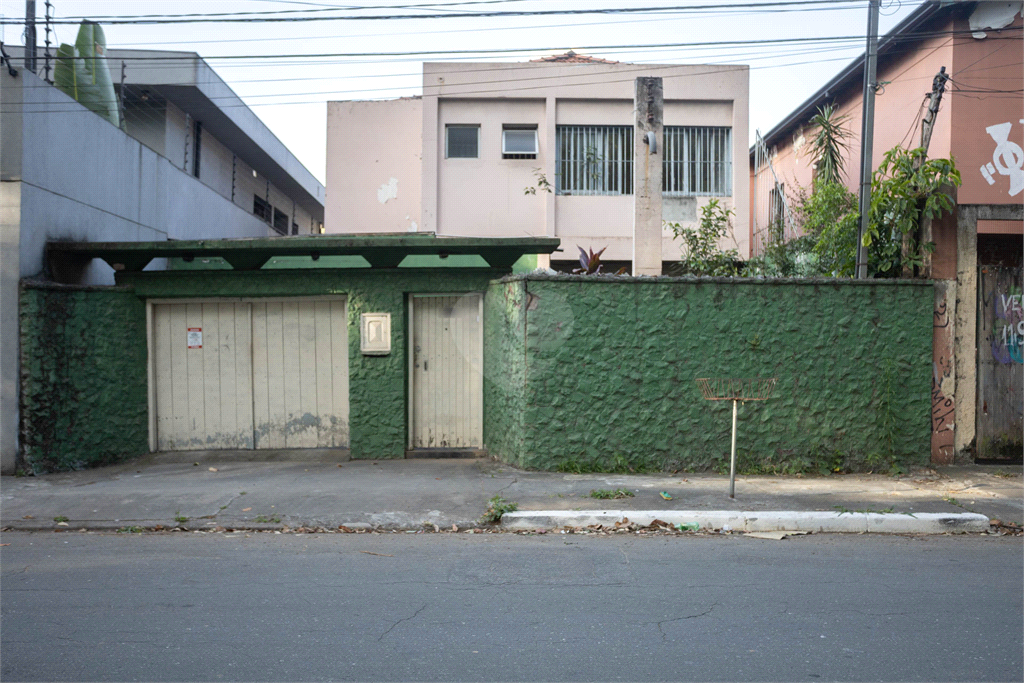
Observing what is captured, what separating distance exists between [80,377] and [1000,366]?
11715 mm

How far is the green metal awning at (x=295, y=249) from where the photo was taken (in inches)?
360

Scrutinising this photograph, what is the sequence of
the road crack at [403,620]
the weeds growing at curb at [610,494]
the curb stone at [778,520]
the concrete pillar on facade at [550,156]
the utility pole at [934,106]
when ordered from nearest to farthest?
1. the road crack at [403,620]
2. the curb stone at [778,520]
3. the weeds growing at curb at [610,494]
4. the utility pole at [934,106]
5. the concrete pillar on facade at [550,156]

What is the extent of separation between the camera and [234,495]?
746cm

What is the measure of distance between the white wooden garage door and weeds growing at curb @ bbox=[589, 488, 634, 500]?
426cm

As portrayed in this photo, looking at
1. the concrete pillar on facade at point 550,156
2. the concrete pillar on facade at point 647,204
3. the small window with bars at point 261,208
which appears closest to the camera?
the concrete pillar on facade at point 647,204

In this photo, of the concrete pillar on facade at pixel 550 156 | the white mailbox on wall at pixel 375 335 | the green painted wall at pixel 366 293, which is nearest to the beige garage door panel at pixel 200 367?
the green painted wall at pixel 366 293

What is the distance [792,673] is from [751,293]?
19.6 ft

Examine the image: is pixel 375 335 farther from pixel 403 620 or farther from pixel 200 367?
pixel 403 620

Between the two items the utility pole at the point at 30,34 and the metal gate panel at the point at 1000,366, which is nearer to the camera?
the metal gate panel at the point at 1000,366

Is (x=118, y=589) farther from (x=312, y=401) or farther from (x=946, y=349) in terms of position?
(x=946, y=349)

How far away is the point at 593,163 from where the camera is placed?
15.7 metres

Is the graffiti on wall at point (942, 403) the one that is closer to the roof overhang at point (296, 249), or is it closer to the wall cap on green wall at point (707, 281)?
the wall cap on green wall at point (707, 281)

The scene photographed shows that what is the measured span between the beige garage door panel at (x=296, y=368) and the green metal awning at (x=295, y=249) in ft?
2.96

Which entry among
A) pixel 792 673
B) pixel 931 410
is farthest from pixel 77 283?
pixel 931 410
